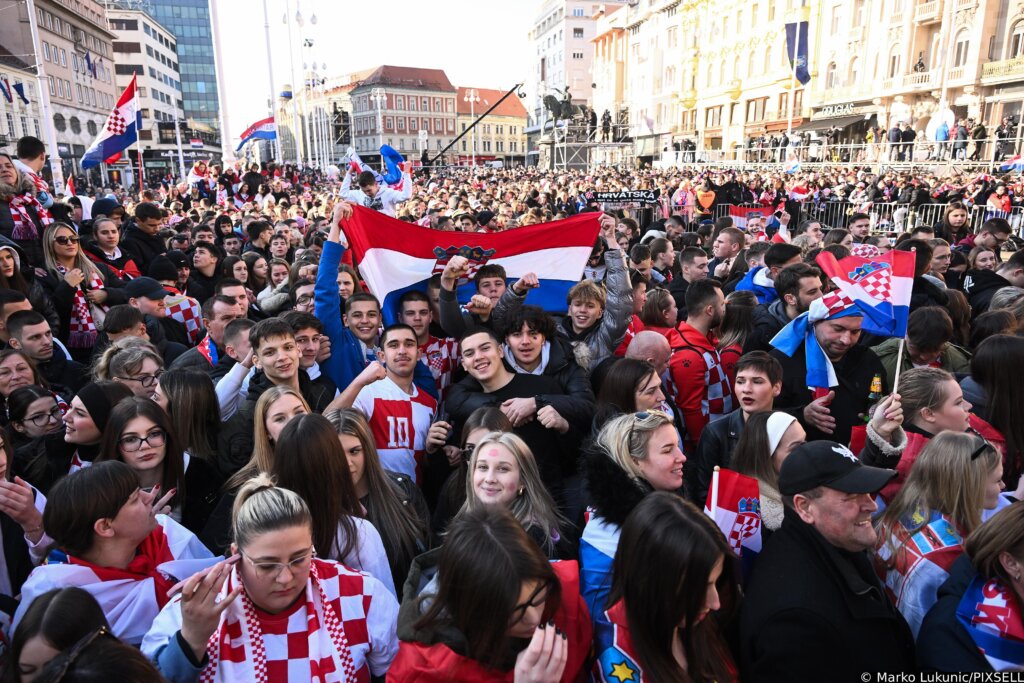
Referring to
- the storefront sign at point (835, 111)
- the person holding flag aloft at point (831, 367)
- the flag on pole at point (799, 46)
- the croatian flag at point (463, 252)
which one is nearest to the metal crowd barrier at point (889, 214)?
the croatian flag at point (463, 252)

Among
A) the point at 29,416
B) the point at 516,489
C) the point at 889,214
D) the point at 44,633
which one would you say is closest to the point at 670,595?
the point at 516,489

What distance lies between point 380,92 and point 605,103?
1666 inches

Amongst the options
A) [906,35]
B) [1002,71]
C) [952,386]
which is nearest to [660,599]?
[952,386]

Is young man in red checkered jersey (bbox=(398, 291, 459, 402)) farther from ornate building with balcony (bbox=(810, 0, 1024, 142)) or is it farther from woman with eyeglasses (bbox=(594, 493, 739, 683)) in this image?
ornate building with balcony (bbox=(810, 0, 1024, 142))

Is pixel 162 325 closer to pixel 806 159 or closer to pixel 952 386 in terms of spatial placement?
pixel 952 386

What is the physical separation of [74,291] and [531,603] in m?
5.75

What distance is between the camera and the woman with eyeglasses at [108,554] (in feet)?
7.57

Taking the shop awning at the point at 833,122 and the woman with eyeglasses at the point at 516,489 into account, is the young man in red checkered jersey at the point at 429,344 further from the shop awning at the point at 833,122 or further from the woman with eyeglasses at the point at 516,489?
the shop awning at the point at 833,122

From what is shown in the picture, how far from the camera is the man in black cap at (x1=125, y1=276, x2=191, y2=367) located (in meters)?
5.32

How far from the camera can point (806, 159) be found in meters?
36.3

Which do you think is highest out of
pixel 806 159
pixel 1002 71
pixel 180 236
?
pixel 1002 71

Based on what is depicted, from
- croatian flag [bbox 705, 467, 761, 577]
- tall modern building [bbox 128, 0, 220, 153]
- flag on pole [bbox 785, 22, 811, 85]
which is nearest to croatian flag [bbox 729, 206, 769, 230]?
croatian flag [bbox 705, 467, 761, 577]

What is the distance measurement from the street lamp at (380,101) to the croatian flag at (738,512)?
114 meters

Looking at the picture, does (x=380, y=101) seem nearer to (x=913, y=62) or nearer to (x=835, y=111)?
(x=835, y=111)
